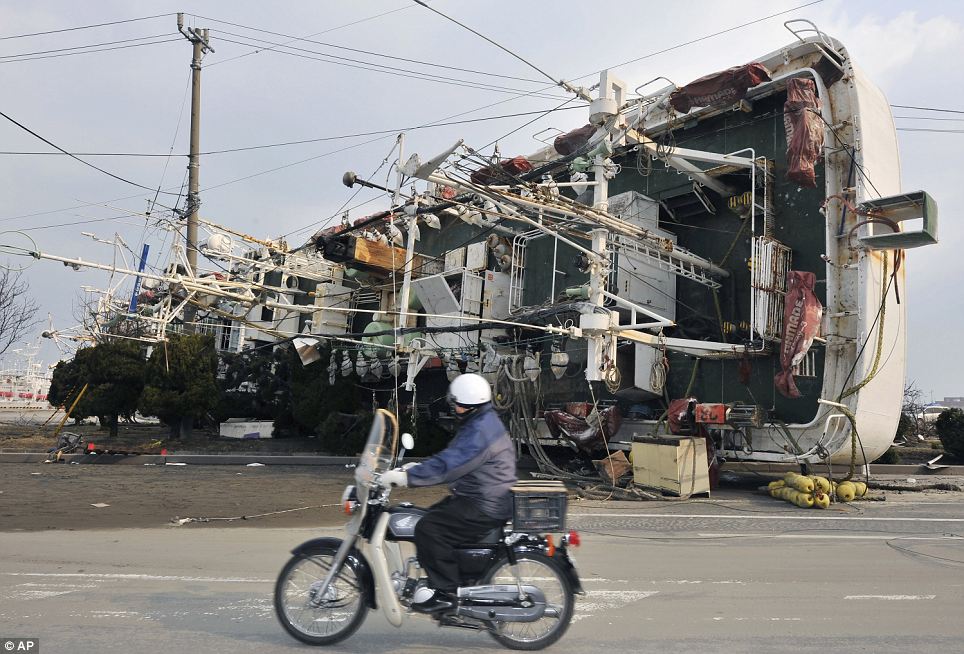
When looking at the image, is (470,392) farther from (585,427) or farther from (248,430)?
(248,430)

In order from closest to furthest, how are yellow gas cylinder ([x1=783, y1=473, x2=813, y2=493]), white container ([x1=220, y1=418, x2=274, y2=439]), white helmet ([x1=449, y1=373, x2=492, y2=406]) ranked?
white helmet ([x1=449, y1=373, x2=492, y2=406]) → yellow gas cylinder ([x1=783, y1=473, x2=813, y2=493]) → white container ([x1=220, y1=418, x2=274, y2=439])

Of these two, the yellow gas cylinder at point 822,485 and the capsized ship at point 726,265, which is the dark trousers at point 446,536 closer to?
the capsized ship at point 726,265

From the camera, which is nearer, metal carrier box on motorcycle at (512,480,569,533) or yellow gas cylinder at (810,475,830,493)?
metal carrier box on motorcycle at (512,480,569,533)

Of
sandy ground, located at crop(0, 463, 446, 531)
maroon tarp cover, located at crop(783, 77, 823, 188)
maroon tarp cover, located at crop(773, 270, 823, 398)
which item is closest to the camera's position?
sandy ground, located at crop(0, 463, 446, 531)

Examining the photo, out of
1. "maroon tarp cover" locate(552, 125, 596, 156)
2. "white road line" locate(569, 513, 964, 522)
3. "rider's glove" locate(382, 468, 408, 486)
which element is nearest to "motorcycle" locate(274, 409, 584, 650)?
"rider's glove" locate(382, 468, 408, 486)

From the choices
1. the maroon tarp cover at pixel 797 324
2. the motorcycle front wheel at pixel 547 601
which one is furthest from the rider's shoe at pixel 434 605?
the maroon tarp cover at pixel 797 324

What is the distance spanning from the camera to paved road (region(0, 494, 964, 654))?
464 centimetres

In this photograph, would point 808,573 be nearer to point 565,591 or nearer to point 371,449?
point 565,591

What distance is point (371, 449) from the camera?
474 cm

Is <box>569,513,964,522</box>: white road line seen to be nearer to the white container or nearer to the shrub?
the shrub

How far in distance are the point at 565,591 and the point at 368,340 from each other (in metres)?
18.1

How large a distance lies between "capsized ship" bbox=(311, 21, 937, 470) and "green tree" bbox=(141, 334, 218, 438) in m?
7.26

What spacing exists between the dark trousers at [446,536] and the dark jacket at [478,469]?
0.28ft

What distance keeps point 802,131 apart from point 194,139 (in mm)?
20859
